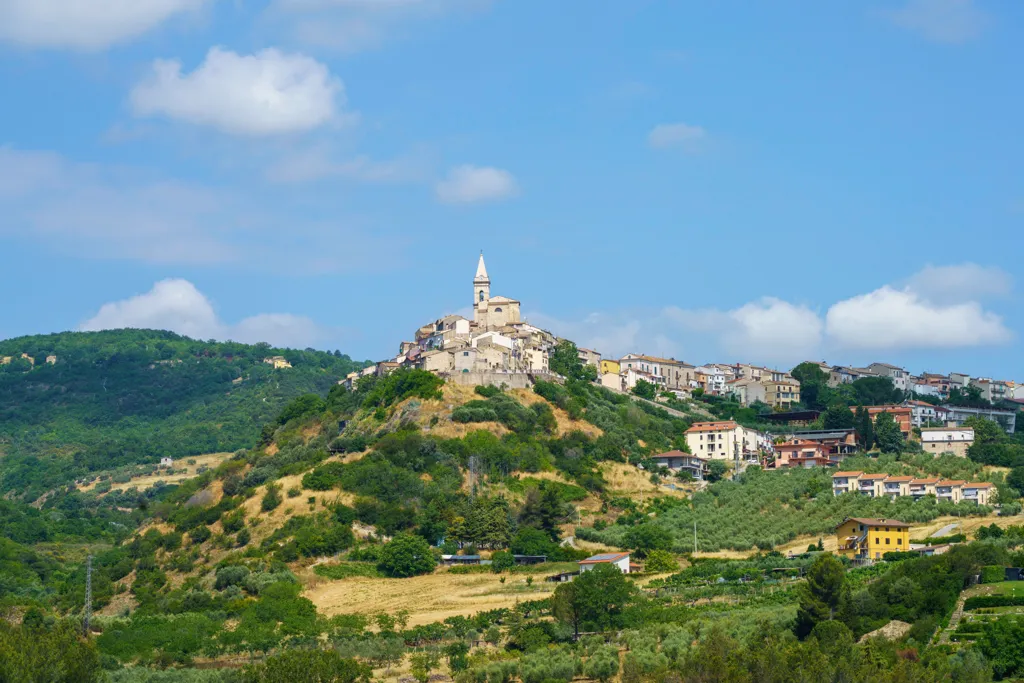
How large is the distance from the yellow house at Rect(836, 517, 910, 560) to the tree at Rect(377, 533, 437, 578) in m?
21.1

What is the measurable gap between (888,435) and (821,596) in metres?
45.7

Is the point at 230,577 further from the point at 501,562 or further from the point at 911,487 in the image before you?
the point at 911,487

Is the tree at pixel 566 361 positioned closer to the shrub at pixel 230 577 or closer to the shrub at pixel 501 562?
the shrub at pixel 501 562

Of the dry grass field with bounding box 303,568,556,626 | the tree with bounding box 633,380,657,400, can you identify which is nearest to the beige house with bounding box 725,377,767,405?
the tree with bounding box 633,380,657,400

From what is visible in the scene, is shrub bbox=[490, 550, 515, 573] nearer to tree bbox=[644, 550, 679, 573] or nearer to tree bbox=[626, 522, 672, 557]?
tree bbox=[626, 522, 672, 557]

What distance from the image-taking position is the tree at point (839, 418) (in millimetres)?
109750

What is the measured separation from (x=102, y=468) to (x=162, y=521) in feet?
183

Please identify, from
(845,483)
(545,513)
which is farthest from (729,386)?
(545,513)

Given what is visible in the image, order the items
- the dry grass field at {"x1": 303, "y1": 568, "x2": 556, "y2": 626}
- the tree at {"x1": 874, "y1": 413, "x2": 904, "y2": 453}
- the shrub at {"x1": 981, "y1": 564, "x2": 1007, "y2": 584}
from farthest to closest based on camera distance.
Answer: the tree at {"x1": 874, "y1": 413, "x2": 904, "y2": 453} → the dry grass field at {"x1": 303, "y1": 568, "x2": 556, "y2": 626} → the shrub at {"x1": 981, "y1": 564, "x2": 1007, "y2": 584}

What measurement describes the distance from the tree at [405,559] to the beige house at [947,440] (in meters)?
39.5

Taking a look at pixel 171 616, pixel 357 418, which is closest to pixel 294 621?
pixel 171 616

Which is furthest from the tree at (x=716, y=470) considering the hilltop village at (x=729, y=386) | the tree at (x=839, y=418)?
the tree at (x=839, y=418)

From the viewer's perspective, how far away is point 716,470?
101 metres

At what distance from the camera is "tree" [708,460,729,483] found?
100 m
